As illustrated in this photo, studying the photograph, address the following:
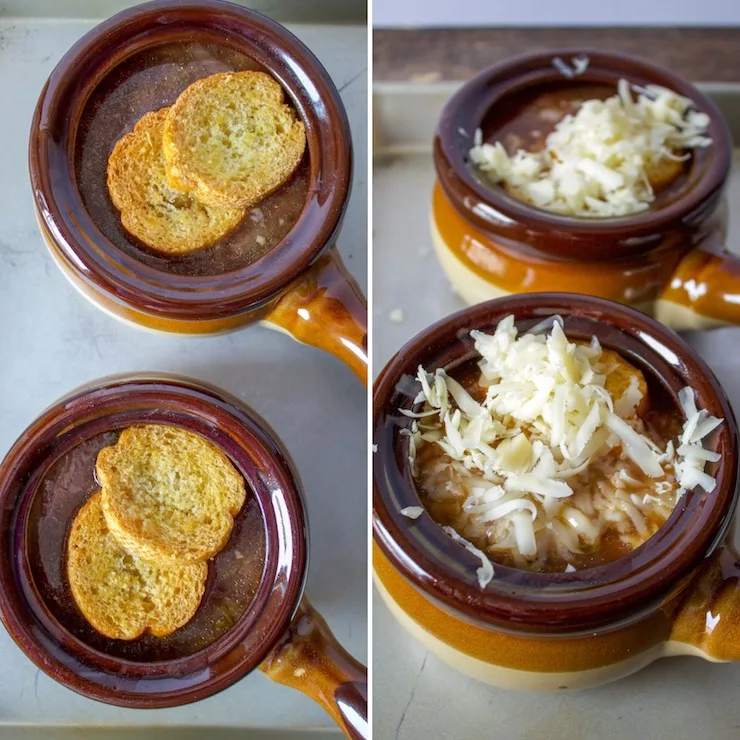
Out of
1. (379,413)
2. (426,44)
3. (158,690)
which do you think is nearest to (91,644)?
(158,690)

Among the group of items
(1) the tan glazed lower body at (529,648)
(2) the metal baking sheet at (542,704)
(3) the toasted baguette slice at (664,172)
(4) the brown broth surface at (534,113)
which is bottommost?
(2) the metal baking sheet at (542,704)

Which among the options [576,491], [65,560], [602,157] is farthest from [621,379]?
[65,560]

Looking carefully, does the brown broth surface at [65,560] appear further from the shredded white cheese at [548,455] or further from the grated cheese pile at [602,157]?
the grated cheese pile at [602,157]

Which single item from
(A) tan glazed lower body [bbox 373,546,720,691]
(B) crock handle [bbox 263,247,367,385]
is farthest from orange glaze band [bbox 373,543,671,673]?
(B) crock handle [bbox 263,247,367,385]

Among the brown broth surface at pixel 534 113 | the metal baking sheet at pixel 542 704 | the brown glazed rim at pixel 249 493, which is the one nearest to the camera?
the brown glazed rim at pixel 249 493

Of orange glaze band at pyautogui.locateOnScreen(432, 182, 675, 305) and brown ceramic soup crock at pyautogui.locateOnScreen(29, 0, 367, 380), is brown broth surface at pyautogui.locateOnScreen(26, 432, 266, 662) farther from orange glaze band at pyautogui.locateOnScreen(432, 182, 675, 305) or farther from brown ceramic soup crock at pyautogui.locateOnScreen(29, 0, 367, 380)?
orange glaze band at pyautogui.locateOnScreen(432, 182, 675, 305)

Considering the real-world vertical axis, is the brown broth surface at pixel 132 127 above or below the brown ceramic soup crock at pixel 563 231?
above

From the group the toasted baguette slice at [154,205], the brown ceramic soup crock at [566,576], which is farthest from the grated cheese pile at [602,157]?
the toasted baguette slice at [154,205]

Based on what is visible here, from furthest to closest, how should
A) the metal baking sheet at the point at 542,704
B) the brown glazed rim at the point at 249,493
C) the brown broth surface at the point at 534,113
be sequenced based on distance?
the brown broth surface at the point at 534,113 → the metal baking sheet at the point at 542,704 → the brown glazed rim at the point at 249,493
